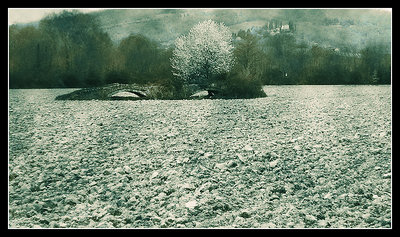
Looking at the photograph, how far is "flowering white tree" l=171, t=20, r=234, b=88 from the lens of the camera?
37.6 ft

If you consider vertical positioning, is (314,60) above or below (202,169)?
above

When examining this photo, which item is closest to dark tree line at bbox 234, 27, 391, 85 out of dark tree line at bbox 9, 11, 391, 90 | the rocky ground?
dark tree line at bbox 9, 11, 391, 90

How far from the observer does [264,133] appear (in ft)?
33.7

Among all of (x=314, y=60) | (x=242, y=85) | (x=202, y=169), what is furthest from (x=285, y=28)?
(x=202, y=169)

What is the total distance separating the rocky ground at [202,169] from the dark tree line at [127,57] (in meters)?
0.66

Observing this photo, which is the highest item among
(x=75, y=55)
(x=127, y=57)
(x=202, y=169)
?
(x=75, y=55)

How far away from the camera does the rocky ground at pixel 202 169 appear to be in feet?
19.1

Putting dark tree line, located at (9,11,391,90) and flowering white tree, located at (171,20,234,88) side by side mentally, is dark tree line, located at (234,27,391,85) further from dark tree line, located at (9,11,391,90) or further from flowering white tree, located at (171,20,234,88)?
flowering white tree, located at (171,20,234,88)

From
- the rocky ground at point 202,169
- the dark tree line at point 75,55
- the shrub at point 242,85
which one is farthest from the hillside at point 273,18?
the shrub at point 242,85

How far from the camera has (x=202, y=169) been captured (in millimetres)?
7434

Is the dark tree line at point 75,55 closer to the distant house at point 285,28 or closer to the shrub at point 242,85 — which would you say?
the shrub at point 242,85

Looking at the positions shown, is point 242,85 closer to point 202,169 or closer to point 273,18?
point 273,18

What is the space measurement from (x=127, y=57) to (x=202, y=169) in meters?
5.81
